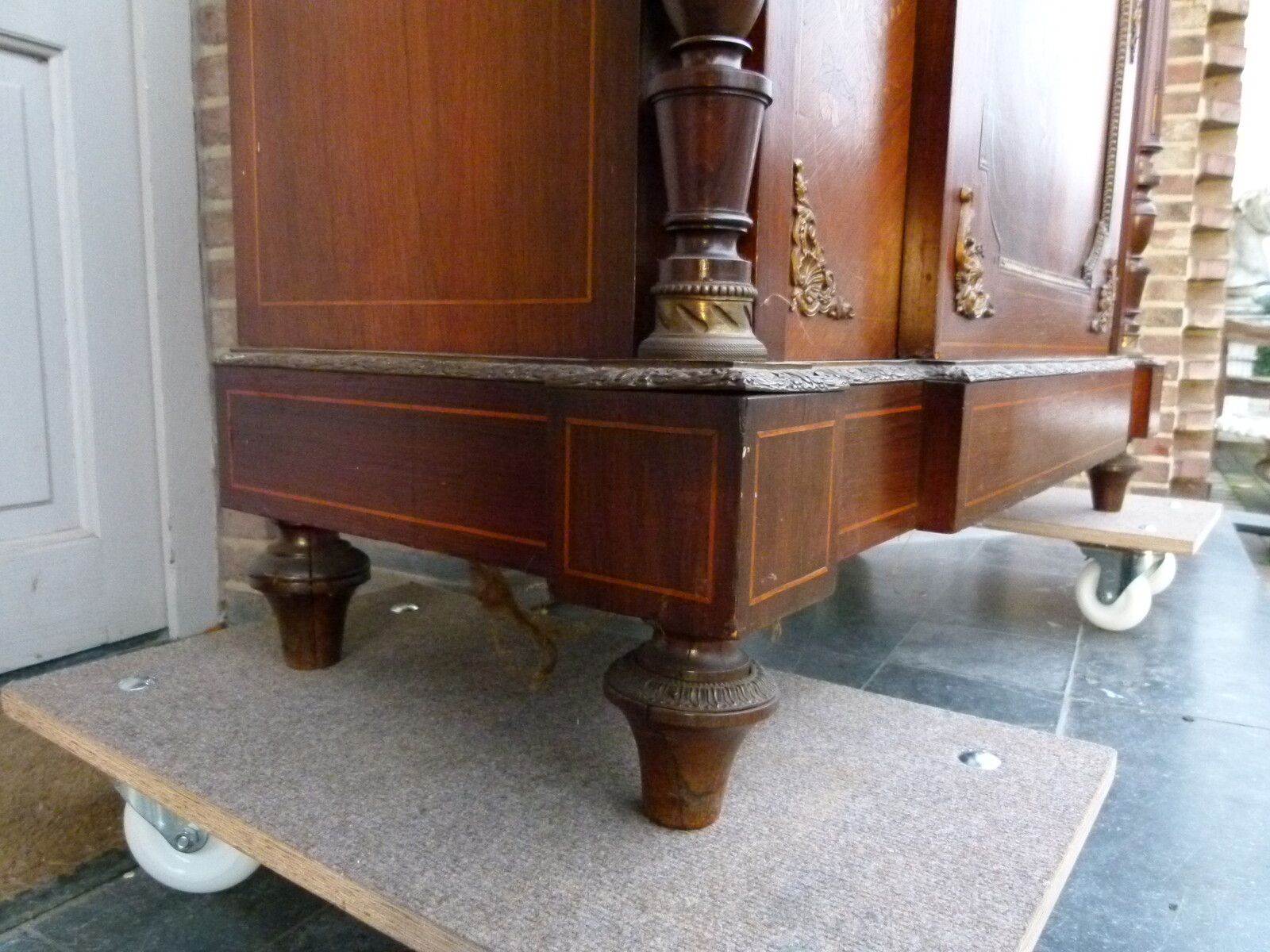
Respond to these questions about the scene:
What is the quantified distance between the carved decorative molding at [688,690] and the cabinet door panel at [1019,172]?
38 centimetres

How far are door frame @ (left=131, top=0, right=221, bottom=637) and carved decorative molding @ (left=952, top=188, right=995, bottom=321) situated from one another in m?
1.04

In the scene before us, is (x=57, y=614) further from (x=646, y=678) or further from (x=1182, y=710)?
(x=1182, y=710)

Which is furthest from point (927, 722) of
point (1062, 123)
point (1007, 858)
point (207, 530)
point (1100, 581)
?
point (207, 530)

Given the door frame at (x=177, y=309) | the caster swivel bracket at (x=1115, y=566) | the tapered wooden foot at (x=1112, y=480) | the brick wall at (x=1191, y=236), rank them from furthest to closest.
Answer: the brick wall at (x=1191, y=236) → the tapered wooden foot at (x=1112, y=480) → the caster swivel bracket at (x=1115, y=566) → the door frame at (x=177, y=309)

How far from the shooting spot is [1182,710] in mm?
1304

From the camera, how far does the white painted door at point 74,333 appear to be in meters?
1.20

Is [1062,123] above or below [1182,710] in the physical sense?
above

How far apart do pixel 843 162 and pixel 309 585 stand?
0.62m

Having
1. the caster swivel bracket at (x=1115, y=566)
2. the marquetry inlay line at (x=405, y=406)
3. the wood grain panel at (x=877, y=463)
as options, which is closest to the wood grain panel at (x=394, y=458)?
the marquetry inlay line at (x=405, y=406)

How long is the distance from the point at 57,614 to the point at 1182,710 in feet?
4.83

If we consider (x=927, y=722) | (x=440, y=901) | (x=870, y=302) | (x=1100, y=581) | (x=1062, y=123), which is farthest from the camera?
(x=1100, y=581)

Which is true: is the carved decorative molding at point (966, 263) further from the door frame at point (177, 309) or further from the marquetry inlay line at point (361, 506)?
the door frame at point (177, 309)

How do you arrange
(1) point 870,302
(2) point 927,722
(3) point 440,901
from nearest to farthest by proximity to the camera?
(3) point 440,901 < (1) point 870,302 < (2) point 927,722

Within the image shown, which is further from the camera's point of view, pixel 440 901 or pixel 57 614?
pixel 57 614
